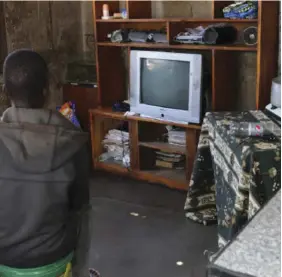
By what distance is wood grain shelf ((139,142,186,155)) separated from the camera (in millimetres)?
4016

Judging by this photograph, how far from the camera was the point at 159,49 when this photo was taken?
13.6 feet

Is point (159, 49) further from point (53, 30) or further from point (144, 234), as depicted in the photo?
point (144, 234)

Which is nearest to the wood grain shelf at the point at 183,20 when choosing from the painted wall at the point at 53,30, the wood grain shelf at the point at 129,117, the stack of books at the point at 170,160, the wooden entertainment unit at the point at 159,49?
the wooden entertainment unit at the point at 159,49

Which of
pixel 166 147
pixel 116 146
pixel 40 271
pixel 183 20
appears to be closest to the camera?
pixel 40 271

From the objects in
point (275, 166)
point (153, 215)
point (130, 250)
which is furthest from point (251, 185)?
point (153, 215)

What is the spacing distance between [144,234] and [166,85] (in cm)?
125

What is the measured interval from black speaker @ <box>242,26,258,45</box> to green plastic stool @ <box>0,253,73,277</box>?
236 centimetres

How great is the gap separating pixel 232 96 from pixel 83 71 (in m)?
1.57

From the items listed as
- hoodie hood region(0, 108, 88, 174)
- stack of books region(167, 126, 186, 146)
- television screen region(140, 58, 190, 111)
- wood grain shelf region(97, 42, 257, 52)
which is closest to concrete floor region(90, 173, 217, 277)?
stack of books region(167, 126, 186, 146)

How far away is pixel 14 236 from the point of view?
5.54 ft

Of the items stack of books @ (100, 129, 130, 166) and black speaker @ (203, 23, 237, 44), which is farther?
stack of books @ (100, 129, 130, 166)

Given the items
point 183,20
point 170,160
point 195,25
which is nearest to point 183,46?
point 183,20

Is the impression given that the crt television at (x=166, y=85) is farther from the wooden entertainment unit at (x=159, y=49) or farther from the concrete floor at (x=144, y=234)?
the concrete floor at (x=144, y=234)

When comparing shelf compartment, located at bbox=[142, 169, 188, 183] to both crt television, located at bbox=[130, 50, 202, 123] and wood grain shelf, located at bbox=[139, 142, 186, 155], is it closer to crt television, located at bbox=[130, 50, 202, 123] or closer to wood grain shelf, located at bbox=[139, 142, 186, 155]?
wood grain shelf, located at bbox=[139, 142, 186, 155]
